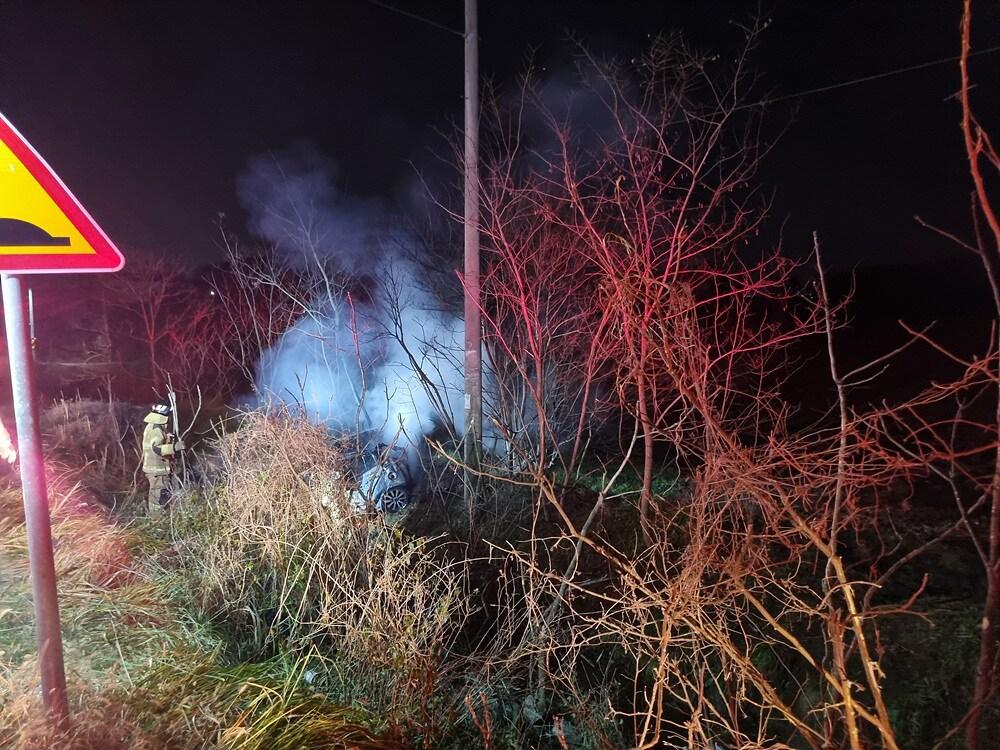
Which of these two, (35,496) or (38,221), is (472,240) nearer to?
(38,221)

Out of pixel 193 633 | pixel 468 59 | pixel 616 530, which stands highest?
pixel 468 59

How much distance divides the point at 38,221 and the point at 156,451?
4773 mm

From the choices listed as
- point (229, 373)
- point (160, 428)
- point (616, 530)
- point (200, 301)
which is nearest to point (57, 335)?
point (200, 301)

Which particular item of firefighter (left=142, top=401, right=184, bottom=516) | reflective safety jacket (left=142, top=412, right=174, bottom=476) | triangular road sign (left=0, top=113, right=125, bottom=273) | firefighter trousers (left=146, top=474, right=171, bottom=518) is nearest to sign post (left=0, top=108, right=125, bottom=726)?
triangular road sign (left=0, top=113, right=125, bottom=273)

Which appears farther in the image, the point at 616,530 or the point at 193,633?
the point at 616,530

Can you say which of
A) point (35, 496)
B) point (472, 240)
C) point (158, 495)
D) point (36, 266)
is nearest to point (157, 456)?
point (158, 495)

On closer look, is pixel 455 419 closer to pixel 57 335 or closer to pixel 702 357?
pixel 702 357

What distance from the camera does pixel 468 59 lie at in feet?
22.7

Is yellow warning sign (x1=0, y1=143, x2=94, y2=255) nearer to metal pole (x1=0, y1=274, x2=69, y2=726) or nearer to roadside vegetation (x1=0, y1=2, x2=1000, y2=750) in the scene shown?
metal pole (x1=0, y1=274, x2=69, y2=726)

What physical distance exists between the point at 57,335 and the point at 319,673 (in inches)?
895

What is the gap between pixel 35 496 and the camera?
7.86 feet

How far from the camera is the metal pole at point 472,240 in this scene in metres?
6.76

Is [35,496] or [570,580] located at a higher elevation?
[35,496]

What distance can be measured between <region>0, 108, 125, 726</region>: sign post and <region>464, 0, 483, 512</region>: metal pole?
4389mm
